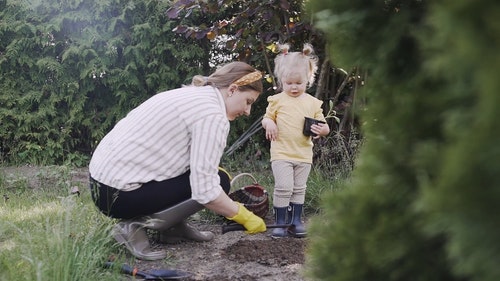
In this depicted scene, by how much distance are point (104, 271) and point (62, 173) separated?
2683mm

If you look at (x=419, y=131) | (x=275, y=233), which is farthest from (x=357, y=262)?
(x=275, y=233)

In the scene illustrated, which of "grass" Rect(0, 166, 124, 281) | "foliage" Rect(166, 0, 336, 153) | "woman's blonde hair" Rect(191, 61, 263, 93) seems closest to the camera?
"grass" Rect(0, 166, 124, 281)

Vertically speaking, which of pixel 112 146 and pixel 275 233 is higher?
pixel 112 146

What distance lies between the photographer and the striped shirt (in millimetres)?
2811

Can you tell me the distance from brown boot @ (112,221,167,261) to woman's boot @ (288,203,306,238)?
93cm

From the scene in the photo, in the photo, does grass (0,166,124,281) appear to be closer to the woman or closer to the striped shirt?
the woman

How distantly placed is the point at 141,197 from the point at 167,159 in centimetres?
23

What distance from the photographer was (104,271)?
2520 millimetres

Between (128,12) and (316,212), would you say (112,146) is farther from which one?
(128,12)

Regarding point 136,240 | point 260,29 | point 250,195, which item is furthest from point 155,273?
point 260,29

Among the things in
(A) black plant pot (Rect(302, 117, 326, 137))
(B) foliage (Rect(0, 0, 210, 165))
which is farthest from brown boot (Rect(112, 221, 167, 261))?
(B) foliage (Rect(0, 0, 210, 165))

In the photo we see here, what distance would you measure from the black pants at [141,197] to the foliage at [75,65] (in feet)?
10.9

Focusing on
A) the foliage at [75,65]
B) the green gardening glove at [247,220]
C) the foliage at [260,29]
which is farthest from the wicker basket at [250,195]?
the foliage at [75,65]

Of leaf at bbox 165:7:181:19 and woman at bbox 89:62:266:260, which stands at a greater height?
leaf at bbox 165:7:181:19
